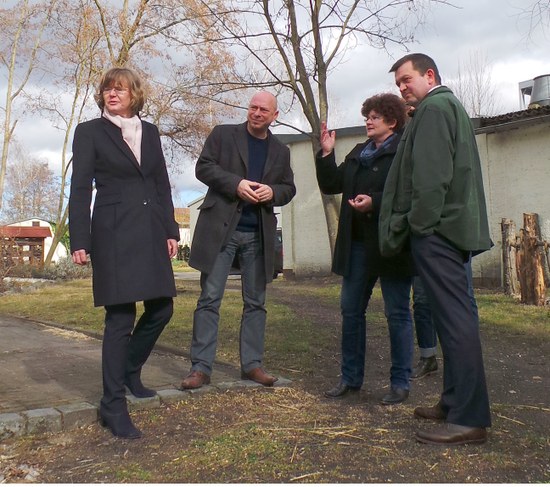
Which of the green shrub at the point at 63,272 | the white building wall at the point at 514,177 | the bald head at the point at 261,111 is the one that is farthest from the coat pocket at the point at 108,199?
the green shrub at the point at 63,272

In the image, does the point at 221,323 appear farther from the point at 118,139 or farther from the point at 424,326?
the point at 118,139

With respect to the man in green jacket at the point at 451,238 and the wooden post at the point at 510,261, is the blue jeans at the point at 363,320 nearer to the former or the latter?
the man in green jacket at the point at 451,238

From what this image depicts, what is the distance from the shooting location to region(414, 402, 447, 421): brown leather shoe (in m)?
3.78

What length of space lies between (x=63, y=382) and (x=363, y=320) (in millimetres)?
2199

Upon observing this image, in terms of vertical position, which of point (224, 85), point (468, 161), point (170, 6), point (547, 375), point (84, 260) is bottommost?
point (547, 375)

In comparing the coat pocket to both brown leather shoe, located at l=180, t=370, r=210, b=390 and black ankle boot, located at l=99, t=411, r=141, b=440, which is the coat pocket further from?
brown leather shoe, located at l=180, t=370, r=210, b=390

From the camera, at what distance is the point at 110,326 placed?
3875 mm

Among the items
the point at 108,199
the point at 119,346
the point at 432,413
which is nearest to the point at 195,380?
the point at 119,346

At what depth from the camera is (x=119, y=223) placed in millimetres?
3869

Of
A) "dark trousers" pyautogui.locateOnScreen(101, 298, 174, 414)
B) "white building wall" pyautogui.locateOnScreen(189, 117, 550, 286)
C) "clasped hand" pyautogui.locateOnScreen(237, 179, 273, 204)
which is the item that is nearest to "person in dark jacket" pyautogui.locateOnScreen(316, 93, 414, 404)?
"clasped hand" pyautogui.locateOnScreen(237, 179, 273, 204)

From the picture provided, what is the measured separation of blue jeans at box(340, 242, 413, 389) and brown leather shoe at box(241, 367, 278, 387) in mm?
538

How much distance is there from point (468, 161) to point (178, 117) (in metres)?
22.3

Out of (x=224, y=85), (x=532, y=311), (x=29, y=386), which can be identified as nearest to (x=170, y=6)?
(x=224, y=85)

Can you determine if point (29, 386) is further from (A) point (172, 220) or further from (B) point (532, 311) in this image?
(B) point (532, 311)
